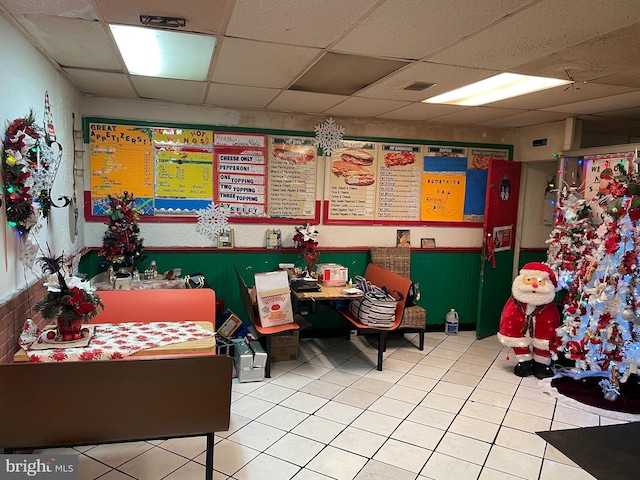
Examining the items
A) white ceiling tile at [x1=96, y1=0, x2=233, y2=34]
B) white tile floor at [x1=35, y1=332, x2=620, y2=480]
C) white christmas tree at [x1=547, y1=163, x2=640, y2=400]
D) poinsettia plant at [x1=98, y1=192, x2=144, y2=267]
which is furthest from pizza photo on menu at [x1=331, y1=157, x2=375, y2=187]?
white ceiling tile at [x1=96, y1=0, x2=233, y2=34]

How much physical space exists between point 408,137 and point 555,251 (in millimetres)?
2197

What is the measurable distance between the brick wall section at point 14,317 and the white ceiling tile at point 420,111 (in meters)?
3.70

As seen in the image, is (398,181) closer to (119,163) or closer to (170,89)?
(170,89)

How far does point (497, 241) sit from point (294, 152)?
2831mm

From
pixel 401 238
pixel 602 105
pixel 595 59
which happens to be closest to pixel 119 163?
pixel 401 238

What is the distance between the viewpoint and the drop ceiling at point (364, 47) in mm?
2232

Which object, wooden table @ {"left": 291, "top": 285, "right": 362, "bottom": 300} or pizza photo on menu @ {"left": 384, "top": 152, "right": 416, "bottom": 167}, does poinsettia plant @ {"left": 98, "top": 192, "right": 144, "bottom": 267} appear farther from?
pizza photo on menu @ {"left": 384, "top": 152, "right": 416, "bottom": 167}

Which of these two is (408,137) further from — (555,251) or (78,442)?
(78,442)

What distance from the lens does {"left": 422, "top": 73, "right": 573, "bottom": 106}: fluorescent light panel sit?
3510 mm

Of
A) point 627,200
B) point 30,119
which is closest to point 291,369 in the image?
point 30,119

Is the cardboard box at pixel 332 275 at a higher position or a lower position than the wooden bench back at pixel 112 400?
higher

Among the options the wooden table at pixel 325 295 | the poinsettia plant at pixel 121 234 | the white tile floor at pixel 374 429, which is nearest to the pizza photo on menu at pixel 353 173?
the wooden table at pixel 325 295

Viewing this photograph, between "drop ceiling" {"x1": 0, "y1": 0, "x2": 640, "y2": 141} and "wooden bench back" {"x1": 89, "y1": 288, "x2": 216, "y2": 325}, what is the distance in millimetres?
1825
